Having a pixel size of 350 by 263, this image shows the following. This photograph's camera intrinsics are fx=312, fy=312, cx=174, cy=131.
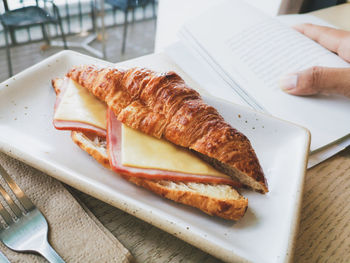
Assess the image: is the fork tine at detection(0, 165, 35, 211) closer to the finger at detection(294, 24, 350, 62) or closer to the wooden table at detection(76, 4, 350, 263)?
the wooden table at detection(76, 4, 350, 263)

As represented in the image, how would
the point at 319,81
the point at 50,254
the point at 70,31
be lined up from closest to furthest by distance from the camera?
the point at 50,254 < the point at 319,81 < the point at 70,31

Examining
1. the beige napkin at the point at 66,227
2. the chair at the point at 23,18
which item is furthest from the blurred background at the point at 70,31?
the beige napkin at the point at 66,227

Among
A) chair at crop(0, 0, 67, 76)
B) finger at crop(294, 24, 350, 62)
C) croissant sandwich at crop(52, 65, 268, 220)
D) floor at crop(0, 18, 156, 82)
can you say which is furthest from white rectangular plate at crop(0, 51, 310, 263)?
floor at crop(0, 18, 156, 82)

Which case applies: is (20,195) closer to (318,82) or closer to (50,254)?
(50,254)

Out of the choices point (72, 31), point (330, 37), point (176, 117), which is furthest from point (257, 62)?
point (72, 31)

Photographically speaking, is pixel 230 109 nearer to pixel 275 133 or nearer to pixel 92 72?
pixel 275 133

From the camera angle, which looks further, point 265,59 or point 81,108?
point 265,59

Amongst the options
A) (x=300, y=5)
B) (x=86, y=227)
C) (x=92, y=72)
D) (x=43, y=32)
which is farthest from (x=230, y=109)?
(x=43, y=32)

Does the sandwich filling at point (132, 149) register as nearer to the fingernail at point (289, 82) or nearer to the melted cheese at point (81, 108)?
the melted cheese at point (81, 108)
